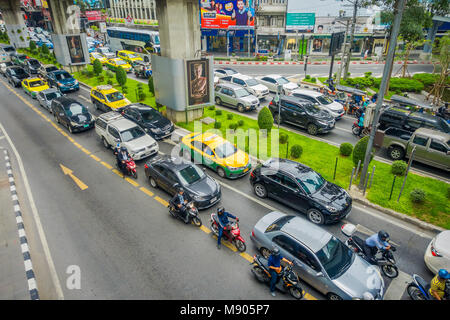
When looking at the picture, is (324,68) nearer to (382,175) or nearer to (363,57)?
(363,57)

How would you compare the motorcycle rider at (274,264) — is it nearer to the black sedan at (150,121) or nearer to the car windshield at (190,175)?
the car windshield at (190,175)

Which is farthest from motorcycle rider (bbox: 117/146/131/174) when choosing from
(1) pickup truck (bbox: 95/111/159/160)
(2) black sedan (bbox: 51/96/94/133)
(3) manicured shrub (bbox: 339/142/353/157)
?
(3) manicured shrub (bbox: 339/142/353/157)

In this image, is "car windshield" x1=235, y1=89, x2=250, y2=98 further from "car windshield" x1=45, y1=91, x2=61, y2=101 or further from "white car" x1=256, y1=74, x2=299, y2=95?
"car windshield" x1=45, y1=91, x2=61, y2=101

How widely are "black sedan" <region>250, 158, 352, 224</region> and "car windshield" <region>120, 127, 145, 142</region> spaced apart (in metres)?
7.46

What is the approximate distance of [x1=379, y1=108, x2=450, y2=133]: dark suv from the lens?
55.4ft

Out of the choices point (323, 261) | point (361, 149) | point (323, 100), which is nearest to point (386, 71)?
point (361, 149)

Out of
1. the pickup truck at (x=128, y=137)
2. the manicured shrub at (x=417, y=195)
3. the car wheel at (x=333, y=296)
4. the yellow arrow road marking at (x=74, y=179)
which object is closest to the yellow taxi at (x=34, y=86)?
the pickup truck at (x=128, y=137)

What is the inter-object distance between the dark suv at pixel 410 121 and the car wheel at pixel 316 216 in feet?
35.0

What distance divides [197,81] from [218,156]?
26.3ft

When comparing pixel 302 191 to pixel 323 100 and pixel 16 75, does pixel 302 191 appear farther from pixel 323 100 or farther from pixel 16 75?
pixel 16 75

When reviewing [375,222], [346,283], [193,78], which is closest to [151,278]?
[346,283]

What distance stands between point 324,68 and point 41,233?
41.1 metres

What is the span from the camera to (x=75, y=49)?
34.2m

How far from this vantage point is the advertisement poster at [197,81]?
19.7m
